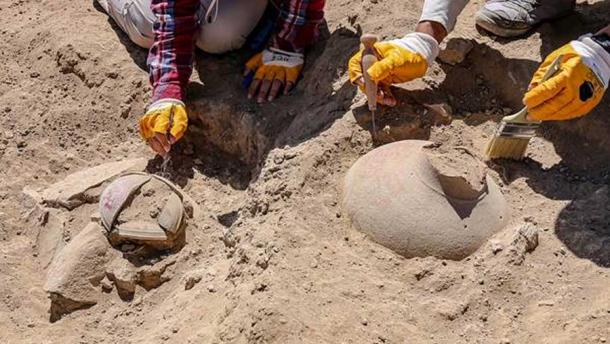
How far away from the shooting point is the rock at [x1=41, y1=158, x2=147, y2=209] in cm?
287

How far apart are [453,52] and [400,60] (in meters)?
0.42

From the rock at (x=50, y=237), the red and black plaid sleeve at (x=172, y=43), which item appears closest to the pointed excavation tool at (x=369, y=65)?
the red and black plaid sleeve at (x=172, y=43)

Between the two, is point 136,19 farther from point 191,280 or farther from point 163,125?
point 191,280

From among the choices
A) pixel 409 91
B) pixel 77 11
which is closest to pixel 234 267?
pixel 409 91

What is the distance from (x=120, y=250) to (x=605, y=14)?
2022 millimetres

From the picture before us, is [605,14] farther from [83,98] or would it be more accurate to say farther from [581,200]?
[83,98]

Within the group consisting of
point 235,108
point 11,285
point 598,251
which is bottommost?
point 11,285

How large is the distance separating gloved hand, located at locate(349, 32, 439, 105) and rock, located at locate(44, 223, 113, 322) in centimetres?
100

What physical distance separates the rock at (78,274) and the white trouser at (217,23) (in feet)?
3.15

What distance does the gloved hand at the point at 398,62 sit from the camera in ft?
8.80

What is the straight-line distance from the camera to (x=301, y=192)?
2.58 metres

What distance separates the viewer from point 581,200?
8.55ft

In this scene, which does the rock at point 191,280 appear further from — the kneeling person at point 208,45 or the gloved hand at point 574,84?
the gloved hand at point 574,84

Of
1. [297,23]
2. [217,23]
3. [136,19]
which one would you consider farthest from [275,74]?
[136,19]
